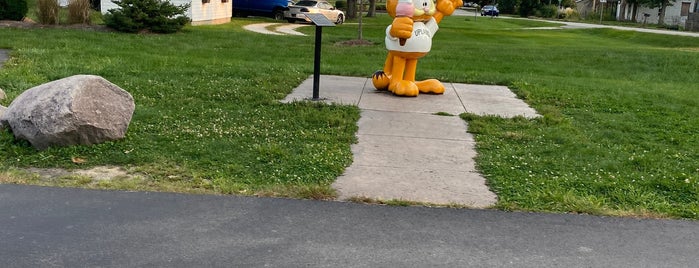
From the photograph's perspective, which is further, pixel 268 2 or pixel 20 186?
pixel 268 2

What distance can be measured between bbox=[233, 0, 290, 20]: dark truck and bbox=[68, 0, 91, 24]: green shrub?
46.0 ft

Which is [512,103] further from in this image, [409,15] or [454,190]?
[454,190]

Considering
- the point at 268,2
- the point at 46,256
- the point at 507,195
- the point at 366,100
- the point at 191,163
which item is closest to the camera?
the point at 46,256

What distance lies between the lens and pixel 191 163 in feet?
18.4

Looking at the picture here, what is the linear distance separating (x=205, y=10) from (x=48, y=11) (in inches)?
291

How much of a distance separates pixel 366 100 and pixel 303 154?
11.3 feet

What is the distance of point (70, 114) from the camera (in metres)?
5.80

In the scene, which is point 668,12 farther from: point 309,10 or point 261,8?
point 261,8

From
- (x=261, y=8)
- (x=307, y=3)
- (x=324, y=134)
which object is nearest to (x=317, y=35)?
(x=324, y=134)

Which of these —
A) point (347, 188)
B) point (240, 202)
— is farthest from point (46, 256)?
point (347, 188)

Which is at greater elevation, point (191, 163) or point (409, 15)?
point (409, 15)

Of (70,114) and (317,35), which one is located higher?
(317,35)

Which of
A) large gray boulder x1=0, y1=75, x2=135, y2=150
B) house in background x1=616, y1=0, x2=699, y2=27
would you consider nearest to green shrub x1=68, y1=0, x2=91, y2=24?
large gray boulder x1=0, y1=75, x2=135, y2=150

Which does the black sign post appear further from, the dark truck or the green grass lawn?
the dark truck
